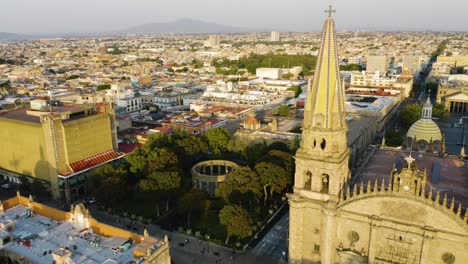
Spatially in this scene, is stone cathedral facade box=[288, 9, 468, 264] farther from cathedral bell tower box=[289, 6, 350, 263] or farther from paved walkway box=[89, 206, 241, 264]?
paved walkway box=[89, 206, 241, 264]

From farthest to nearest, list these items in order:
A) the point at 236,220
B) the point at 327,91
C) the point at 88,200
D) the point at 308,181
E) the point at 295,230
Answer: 1. the point at 88,200
2. the point at 236,220
3. the point at 295,230
4. the point at 308,181
5. the point at 327,91

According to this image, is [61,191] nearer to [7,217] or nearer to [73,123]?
[73,123]

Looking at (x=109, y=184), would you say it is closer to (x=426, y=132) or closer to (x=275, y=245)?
(x=275, y=245)

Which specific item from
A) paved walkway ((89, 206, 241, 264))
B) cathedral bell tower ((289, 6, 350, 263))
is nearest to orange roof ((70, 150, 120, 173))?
paved walkway ((89, 206, 241, 264))

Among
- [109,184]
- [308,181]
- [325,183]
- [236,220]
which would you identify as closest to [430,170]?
[325,183]

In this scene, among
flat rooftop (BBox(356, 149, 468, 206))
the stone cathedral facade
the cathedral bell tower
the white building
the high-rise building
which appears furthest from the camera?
the white building

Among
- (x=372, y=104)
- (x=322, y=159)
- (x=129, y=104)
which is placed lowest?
(x=129, y=104)

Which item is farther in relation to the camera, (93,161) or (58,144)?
(93,161)
